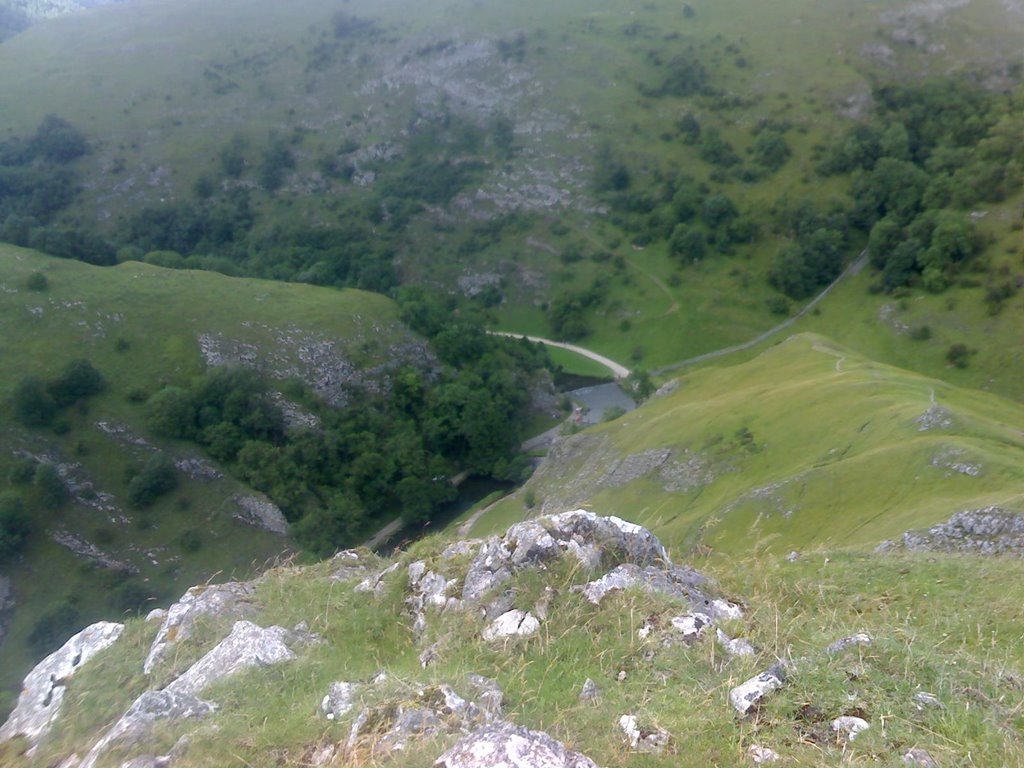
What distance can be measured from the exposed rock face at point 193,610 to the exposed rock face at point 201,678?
110 centimetres

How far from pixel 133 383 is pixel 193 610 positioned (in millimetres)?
77502

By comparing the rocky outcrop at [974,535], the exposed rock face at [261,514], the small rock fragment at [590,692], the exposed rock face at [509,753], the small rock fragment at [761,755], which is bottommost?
the exposed rock face at [261,514]

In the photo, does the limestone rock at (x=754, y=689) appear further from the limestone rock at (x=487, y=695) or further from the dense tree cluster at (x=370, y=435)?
the dense tree cluster at (x=370, y=435)

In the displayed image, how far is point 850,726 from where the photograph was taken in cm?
823

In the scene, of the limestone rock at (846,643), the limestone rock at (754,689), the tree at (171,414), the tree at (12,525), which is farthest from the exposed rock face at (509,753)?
the tree at (171,414)

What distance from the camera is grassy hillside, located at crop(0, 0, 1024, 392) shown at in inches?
4951

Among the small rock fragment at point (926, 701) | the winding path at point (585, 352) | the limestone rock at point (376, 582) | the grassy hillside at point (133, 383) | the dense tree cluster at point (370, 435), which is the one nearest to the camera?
the small rock fragment at point (926, 701)

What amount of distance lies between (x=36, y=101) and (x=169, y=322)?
334 ft

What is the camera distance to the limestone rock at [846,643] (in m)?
9.91

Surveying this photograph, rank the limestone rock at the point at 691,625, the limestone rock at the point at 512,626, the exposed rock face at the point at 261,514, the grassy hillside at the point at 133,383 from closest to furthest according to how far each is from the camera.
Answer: the limestone rock at the point at 691,625 < the limestone rock at the point at 512,626 < the grassy hillside at the point at 133,383 < the exposed rock face at the point at 261,514

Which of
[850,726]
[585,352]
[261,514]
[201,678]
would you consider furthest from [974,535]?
[585,352]

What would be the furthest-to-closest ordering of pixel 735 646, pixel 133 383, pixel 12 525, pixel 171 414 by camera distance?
pixel 133 383 < pixel 171 414 < pixel 12 525 < pixel 735 646

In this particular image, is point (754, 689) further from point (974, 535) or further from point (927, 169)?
point (927, 169)

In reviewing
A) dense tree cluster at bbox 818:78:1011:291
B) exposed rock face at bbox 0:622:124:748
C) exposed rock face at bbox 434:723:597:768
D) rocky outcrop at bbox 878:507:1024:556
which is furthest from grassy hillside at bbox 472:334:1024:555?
dense tree cluster at bbox 818:78:1011:291
